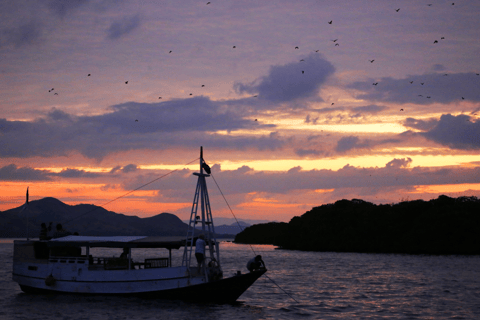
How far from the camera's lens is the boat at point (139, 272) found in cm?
2983

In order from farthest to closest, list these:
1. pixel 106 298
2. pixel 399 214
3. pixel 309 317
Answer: pixel 399 214, pixel 106 298, pixel 309 317

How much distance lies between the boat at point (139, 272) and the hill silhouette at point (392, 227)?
92.3 m

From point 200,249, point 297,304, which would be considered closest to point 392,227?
point 297,304

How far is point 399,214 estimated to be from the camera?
12569 cm

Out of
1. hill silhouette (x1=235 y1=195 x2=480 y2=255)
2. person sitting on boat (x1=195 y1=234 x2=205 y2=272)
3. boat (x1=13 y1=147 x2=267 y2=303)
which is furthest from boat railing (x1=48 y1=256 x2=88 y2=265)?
hill silhouette (x1=235 y1=195 x2=480 y2=255)

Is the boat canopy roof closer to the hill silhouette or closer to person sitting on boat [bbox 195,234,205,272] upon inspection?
person sitting on boat [bbox 195,234,205,272]

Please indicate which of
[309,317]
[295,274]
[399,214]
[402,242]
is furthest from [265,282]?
[399,214]

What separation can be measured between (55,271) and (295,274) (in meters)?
34.8

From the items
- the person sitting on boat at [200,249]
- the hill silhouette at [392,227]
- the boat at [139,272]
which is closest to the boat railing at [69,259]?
the boat at [139,272]

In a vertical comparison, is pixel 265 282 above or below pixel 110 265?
below

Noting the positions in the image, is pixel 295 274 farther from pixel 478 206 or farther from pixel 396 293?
pixel 478 206

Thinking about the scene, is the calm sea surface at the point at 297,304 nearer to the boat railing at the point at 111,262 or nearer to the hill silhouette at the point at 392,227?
the boat railing at the point at 111,262

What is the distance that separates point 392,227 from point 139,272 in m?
102

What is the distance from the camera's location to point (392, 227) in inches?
4791
